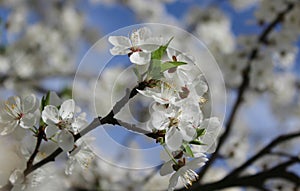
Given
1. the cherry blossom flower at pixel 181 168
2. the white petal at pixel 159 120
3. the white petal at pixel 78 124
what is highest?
the white petal at pixel 78 124

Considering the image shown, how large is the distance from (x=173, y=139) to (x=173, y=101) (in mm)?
63

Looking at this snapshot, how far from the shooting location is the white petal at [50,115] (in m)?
0.85

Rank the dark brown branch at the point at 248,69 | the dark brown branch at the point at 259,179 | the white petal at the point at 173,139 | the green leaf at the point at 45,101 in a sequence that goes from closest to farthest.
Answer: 1. the white petal at the point at 173,139
2. the green leaf at the point at 45,101
3. the dark brown branch at the point at 259,179
4. the dark brown branch at the point at 248,69

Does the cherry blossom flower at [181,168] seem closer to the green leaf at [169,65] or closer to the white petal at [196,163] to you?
the white petal at [196,163]

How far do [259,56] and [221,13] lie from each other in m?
1.65

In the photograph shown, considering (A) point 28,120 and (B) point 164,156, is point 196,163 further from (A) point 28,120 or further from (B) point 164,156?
(A) point 28,120

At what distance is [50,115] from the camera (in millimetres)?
863

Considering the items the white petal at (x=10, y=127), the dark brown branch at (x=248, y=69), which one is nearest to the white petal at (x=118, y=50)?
the white petal at (x=10, y=127)

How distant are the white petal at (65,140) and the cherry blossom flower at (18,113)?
6 cm

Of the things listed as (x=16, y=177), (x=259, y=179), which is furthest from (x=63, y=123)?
(x=259, y=179)

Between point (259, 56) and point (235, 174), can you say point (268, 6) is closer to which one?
point (259, 56)

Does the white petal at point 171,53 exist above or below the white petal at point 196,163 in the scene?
above

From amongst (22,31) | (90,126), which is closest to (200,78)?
(90,126)

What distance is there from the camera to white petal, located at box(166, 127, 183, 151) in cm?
79
